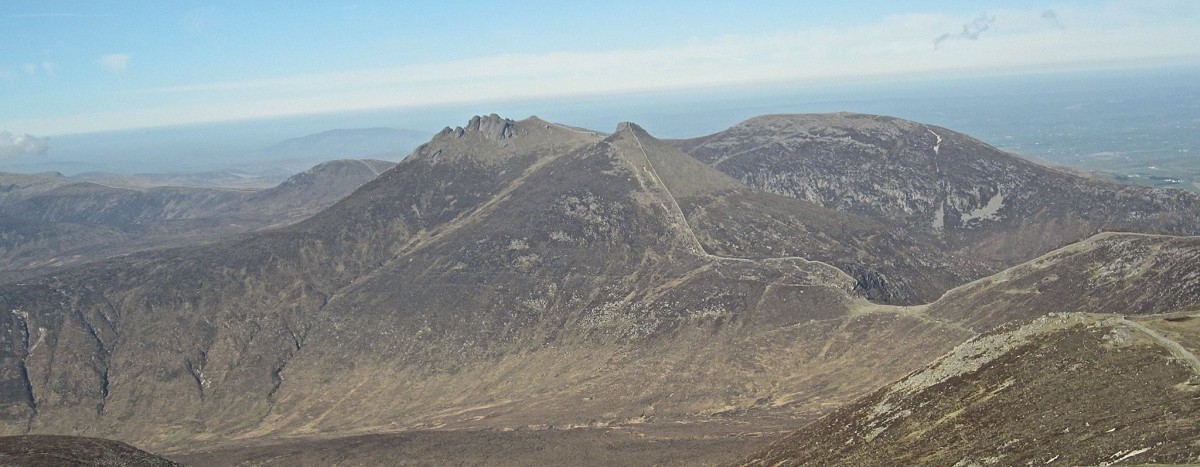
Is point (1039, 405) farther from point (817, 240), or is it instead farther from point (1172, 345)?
point (817, 240)

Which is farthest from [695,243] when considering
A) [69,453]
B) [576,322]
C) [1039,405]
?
[69,453]

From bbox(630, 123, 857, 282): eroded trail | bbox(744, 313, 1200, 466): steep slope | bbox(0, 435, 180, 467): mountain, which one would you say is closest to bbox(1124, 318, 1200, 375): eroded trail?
bbox(744, 313, 1200, 466): steep slope

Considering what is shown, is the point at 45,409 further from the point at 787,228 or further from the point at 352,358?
the point at 787,228

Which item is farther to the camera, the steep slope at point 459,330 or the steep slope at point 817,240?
the steep slope at point 817,240

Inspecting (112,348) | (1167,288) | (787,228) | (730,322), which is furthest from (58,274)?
(1167,288)

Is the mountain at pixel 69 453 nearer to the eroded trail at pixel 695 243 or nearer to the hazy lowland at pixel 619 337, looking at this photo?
the hazy lowland at pixel 619 337

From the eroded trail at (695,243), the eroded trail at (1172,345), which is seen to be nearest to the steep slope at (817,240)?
the eroded trail at (695,243)
